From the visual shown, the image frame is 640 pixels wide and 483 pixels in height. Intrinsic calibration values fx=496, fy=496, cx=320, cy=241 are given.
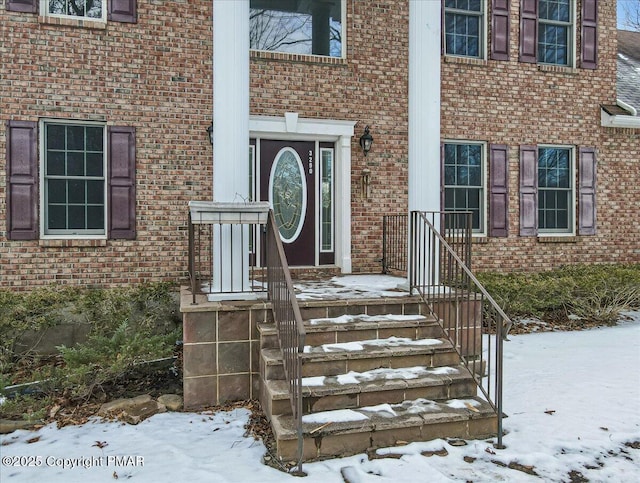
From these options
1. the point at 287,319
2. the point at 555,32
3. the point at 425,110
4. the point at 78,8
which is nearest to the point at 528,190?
the point at 555,32

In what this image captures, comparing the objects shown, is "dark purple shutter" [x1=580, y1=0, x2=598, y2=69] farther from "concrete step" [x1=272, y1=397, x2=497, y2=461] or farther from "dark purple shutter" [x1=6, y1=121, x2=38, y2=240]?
"dark purple shutter" [x1=6, y1=121, x2=38, y2=240]

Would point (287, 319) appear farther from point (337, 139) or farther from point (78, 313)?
point (337, 139)

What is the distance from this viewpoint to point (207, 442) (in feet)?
11.7

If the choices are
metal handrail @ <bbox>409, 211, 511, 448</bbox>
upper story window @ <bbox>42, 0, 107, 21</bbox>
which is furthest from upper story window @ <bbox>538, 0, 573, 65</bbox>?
upper story window @ <bbox>42, 0, 107, 21</bbox>

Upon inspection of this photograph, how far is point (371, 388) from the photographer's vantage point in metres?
3.71

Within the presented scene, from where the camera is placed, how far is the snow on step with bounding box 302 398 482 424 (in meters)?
3.47

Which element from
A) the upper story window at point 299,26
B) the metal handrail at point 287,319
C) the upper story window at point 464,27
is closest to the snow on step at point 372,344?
the metal handrail at point 287,319

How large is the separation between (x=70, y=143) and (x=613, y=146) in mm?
9086

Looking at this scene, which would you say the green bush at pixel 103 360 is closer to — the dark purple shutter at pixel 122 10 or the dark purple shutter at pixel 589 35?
the dark purple shutter at pixel 122 10

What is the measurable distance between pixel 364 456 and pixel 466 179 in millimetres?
6074

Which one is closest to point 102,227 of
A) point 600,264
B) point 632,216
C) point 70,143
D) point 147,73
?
point 70,143

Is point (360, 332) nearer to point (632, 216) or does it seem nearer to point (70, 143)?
point (70, 143)

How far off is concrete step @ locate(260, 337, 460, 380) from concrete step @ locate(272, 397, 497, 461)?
39 centimetres

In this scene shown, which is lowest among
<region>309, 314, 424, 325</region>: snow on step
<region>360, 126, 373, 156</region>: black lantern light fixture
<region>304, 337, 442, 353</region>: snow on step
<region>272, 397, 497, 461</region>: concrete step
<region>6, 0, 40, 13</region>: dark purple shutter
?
<region>272, 397, 497, 461</region>: concrete step
